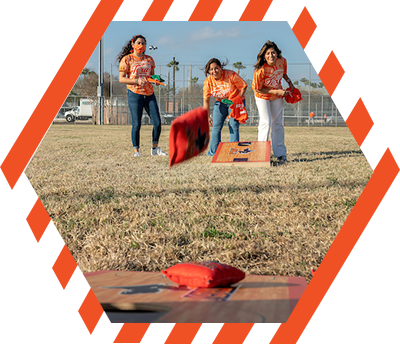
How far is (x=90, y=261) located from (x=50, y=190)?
1.50m

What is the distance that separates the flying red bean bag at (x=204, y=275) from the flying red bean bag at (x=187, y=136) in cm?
51

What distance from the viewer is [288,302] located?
4.77 feet

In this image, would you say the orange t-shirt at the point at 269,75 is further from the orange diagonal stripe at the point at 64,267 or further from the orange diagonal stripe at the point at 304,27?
the orange diagonal stripe at the point at 64,267

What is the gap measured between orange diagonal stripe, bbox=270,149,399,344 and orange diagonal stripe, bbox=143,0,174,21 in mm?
1496

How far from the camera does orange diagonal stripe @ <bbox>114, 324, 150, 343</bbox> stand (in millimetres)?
1353

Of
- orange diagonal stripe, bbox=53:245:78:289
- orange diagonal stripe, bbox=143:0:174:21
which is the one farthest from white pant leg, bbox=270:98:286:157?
orange diagonal stripe, bbox=53:245:78:289

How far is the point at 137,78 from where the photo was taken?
5168 millimetres

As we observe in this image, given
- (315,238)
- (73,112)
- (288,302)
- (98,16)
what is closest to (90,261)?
(288,302)

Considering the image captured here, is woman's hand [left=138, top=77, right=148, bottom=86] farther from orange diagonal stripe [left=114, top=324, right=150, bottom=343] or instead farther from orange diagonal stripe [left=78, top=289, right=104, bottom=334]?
orange diagonal stripe [left=114, top=324, right=150, bottom=343]

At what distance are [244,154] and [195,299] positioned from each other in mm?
3418

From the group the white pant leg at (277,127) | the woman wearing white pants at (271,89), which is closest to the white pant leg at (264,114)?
the woman wearing white pants at (271,89)

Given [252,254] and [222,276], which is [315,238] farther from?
[222,276]

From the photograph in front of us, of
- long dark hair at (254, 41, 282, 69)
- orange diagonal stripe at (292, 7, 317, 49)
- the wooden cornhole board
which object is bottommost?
the wooden cornhole board

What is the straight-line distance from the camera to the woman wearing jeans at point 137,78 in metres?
5.04
